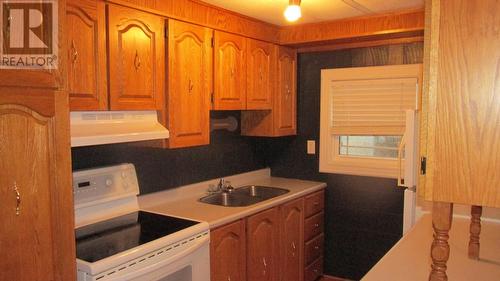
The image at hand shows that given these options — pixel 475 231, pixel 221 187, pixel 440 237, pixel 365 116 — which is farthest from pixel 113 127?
pixel 365 116

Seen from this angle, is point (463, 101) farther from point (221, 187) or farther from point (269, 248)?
point (221, 187)

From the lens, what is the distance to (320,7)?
2.79 meters

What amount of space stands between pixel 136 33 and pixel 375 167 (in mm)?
2251

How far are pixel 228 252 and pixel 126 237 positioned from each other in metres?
0.71

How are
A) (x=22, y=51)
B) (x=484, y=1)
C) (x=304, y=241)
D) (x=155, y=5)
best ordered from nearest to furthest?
(x=484, y=1) → (x=22, y=51) → (x=155, y=5) → (x=304, y=241)

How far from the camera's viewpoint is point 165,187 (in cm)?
288

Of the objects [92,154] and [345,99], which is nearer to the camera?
[92,154]

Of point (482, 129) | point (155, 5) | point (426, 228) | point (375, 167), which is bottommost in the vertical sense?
point (426, 228)

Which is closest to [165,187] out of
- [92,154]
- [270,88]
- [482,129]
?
[92,154]

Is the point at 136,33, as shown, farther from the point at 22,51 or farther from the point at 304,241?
the point at 304,241

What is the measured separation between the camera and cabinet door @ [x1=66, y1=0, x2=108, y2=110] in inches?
74.9

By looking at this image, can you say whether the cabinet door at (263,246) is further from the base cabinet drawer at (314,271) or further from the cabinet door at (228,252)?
the base cabinet drawer at (314,271)

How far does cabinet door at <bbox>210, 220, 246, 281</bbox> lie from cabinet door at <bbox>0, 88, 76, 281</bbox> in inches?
39.7

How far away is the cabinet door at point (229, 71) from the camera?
280cm
